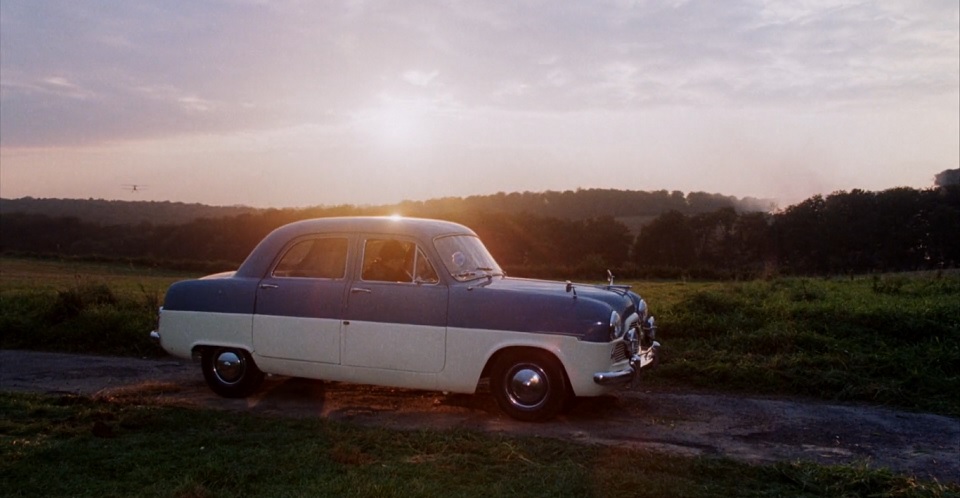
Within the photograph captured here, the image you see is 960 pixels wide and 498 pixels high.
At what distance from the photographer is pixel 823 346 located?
947 cm

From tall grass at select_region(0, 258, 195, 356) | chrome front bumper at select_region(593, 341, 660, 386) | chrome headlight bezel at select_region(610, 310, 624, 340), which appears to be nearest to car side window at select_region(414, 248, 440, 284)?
chrome headlight bezel at select_region(610, 310, 624, 340)

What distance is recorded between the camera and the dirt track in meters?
6.22

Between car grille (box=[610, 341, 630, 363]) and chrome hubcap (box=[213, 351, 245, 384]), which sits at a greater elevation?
car grille (box=[610, 341, 630, 363])

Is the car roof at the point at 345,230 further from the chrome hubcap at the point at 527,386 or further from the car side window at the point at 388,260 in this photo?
the chrome hubcap at the point at 527,386

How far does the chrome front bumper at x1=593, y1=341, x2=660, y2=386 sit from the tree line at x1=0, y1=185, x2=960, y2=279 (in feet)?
35.3

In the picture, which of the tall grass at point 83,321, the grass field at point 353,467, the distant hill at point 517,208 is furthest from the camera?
the distant hill at point 517,208

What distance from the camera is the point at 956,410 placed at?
7578 mm

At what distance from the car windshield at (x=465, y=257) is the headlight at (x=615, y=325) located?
141cm

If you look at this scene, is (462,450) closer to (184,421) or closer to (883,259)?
(184,421)

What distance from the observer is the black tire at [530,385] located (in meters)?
6.91

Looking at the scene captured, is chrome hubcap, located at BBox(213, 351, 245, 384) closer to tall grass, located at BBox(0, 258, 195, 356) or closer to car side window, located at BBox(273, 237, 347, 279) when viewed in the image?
car side window, located at BBox(273, 237, 347, 279)

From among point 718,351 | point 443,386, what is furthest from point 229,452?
point 718,351

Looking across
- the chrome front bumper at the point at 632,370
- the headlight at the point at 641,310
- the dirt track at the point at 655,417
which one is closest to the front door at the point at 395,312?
the dirt track at the point at 655,417

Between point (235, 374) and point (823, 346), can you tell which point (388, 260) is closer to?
point (235, 374)
